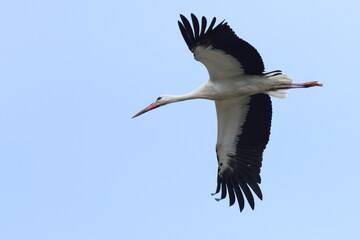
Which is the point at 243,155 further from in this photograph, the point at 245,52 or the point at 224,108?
the point at 245,52

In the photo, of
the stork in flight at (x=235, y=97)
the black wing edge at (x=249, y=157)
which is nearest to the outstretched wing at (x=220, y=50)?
the stork in flight at (x=235, y=97)

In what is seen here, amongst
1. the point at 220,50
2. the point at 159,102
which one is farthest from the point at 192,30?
the point at 159,102

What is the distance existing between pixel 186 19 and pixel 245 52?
3.45 ft

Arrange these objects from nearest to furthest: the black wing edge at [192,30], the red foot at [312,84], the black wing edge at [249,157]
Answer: the black wing edge at [192,30]
the red foot at [312,84]
the black wing edge at [249,157]

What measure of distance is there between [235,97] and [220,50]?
3.63 feet

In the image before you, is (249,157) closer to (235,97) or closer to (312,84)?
(235,97)

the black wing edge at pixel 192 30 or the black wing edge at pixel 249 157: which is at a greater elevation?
the black wing edge at pixel 192 30

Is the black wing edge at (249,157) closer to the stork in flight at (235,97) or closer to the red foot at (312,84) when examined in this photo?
the stork in flight at (235,97)

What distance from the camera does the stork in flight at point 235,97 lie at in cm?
1495

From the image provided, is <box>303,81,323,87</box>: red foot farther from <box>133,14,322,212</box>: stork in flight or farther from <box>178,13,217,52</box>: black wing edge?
<box>178,13,217,52</box>: black wing edge

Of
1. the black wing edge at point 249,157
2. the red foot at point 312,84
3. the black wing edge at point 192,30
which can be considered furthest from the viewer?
the black wing edge at point 249,157

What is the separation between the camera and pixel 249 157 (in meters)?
16.6

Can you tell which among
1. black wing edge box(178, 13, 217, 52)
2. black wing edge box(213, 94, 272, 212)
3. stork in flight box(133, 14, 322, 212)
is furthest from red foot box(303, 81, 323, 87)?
black wing edge box(178, 13, 217, 52)

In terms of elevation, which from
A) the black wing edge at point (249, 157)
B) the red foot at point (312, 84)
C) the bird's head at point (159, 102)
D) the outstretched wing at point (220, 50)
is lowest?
the black wing edge at point (249, 157)
